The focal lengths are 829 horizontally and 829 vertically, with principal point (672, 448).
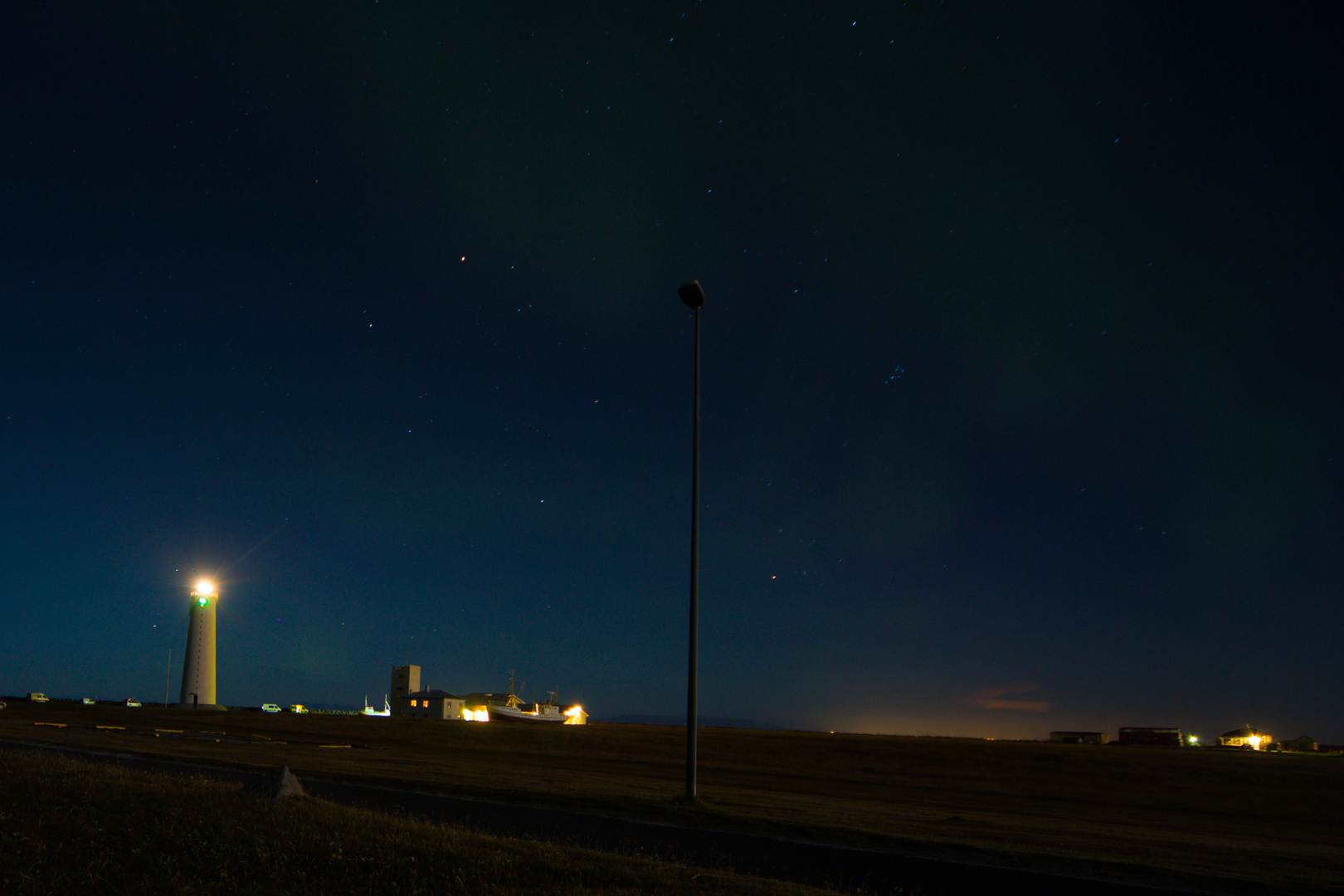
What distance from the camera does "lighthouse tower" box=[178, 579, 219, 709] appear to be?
8194 centimetres

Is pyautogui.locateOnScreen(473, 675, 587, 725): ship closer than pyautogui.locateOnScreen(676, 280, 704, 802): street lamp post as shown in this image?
No

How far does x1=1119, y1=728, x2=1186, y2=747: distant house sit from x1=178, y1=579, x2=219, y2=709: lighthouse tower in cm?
10241

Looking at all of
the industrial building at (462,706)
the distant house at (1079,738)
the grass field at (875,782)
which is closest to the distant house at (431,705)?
the industrial building at (462,706)

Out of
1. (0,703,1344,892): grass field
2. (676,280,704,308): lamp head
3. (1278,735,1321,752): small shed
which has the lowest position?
(1278,735,1321,752): small shed

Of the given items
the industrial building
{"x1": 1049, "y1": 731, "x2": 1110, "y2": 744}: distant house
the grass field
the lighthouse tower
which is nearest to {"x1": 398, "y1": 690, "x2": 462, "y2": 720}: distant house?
the industrial building

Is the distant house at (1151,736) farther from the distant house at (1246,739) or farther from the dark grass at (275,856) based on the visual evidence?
the dark grass at (275,856)

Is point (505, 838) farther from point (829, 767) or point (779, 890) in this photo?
point (829, 767)

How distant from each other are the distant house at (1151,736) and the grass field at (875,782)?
162 feet

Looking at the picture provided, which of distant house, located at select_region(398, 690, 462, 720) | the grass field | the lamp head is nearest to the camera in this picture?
the grass field

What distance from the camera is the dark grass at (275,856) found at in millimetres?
8297

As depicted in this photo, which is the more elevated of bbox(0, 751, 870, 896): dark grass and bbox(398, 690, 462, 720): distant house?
bbox(0, 751, 870, 896): dark grass

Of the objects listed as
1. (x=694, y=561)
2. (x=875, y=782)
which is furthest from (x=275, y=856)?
(x=875, y=782)

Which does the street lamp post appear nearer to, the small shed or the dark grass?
the dark grass

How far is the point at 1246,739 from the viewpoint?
99000mm
